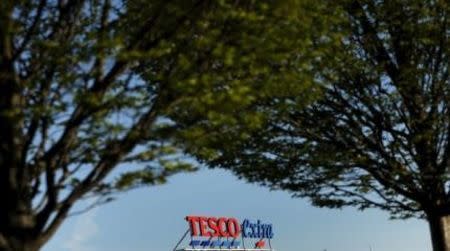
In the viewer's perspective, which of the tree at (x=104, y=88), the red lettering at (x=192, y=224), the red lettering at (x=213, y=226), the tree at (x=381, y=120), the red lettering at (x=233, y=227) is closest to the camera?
the tree at (x=104, y=88)

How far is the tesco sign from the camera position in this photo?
47438mm

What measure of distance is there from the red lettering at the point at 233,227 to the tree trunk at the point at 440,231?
31.0 metres

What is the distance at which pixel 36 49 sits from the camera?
9641 millimetres

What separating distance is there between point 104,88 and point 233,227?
42012 mm

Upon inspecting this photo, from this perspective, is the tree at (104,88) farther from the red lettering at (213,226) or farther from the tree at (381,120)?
the red lettering at (213,226)

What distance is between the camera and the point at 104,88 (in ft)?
31.0

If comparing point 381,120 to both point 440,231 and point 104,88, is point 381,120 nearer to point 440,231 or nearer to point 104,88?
point 440,231

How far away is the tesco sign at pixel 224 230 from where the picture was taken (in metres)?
47.4

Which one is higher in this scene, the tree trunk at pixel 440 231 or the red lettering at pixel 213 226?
the red lettering at pixel 213 226

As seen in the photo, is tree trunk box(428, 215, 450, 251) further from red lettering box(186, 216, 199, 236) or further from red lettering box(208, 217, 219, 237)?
red lettering box(208, 217, 219, 237)

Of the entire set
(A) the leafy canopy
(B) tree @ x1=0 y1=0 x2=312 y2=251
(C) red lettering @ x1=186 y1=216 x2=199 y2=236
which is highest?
(C) red lettering @ x1=186 y1=216 x2=199 y2=236

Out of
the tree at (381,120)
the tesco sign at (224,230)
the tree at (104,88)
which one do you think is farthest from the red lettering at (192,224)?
the tree at (104,88)

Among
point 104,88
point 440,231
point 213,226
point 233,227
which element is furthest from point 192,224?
point 104,88

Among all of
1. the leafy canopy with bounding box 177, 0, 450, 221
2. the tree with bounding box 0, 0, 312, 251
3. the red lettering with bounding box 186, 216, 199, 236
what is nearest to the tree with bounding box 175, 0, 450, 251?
the leafy canopy with bounding box 177, 0, 450, 221
